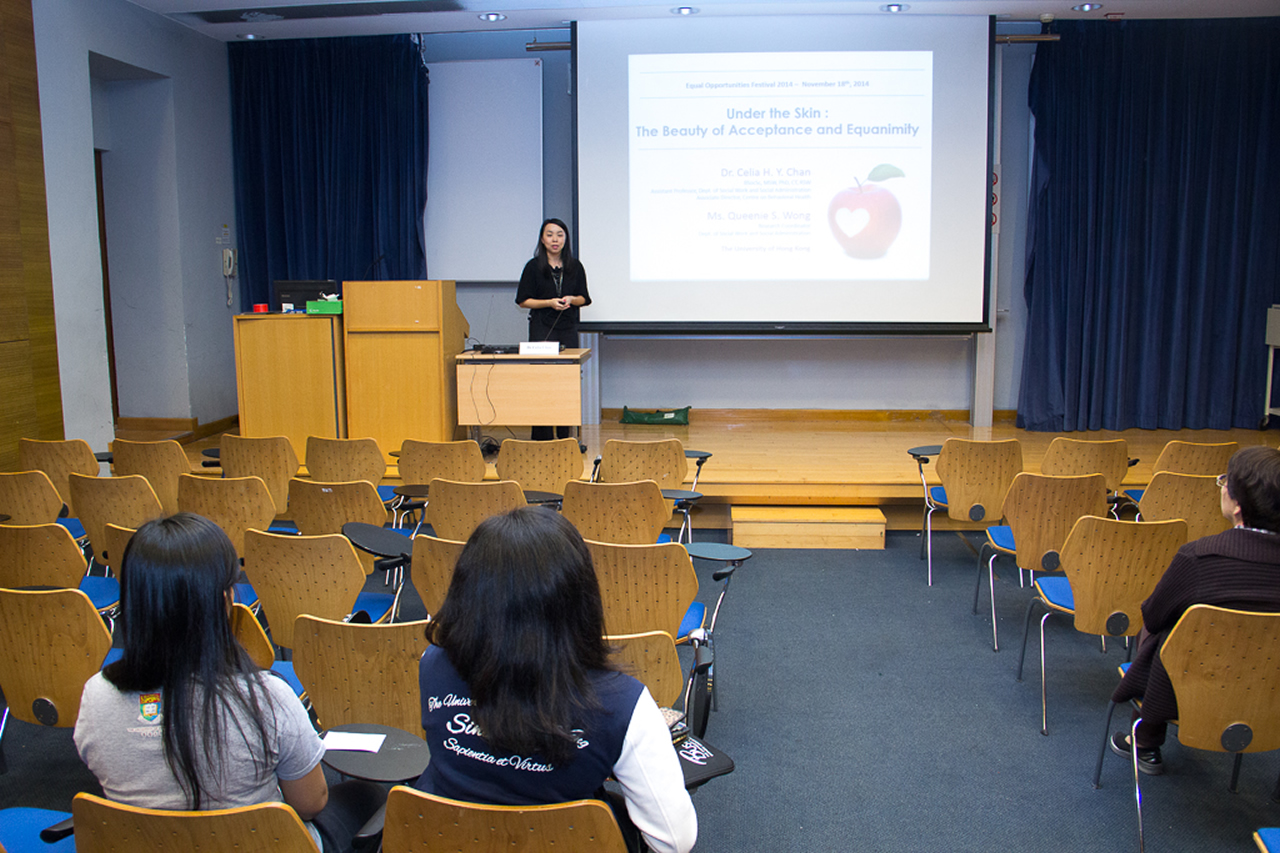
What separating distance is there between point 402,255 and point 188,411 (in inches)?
84.6

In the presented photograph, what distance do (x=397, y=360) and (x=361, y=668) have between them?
4.03m

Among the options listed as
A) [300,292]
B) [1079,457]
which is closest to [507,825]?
[1079,457]

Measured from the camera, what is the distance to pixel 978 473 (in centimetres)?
452

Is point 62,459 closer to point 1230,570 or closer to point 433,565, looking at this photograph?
point 433,565

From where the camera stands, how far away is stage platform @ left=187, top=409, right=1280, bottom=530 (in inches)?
223

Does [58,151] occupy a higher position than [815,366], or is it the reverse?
[58,151]

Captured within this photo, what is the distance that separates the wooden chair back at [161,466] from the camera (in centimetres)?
452

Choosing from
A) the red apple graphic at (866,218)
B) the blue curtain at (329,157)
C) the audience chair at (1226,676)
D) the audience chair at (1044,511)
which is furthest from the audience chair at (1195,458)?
the blue curtain at (329,157)

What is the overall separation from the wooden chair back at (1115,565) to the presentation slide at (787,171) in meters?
4.23

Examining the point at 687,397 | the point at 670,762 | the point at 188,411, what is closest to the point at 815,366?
the point at 687,397

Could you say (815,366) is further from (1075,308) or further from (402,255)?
(402,255)

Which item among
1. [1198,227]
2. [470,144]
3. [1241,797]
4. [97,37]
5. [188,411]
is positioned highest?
[97,37]

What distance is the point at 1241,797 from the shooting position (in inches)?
108

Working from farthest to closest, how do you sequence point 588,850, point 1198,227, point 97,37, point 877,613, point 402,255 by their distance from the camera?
point 402,255
point 1198,227
point 97,37
point 877,613
point 588,850
